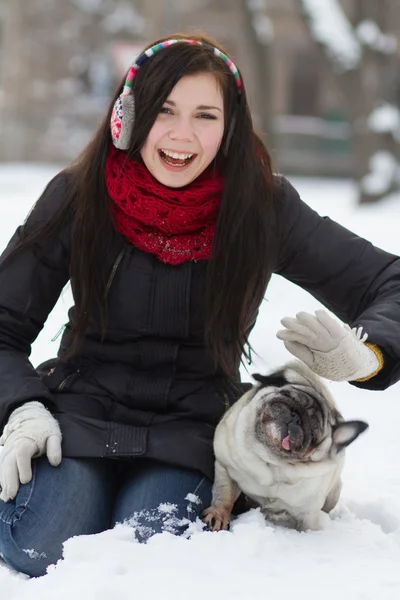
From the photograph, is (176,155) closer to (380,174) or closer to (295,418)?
(295,418)

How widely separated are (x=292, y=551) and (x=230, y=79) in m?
1.49

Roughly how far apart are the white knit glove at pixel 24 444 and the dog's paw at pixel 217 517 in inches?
19.3

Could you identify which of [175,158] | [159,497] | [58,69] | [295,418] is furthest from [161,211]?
[58,69]

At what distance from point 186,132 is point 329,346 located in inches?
32.7

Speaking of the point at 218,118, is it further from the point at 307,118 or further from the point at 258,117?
the point at 307,118

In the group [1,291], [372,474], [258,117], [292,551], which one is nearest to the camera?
[292,551]

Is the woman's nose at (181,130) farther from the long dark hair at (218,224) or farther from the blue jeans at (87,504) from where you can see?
the blue jeans at (87,504)

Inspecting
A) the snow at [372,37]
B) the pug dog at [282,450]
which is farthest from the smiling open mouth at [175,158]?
the snow at [372,37]

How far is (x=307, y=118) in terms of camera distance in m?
24.6

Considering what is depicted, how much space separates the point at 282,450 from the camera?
104 inches

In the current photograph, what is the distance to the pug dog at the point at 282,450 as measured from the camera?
8.67ft

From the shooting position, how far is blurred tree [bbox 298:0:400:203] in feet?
45.4

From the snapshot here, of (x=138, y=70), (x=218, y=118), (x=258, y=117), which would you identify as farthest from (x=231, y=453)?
(x=258, y=117)

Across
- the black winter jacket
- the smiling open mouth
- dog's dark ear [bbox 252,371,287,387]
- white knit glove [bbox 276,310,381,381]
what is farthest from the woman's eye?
dog's dark ear [bbox 252,371,287,387]
